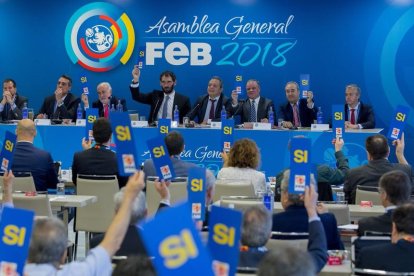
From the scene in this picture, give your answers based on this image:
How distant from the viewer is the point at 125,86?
1182 cm

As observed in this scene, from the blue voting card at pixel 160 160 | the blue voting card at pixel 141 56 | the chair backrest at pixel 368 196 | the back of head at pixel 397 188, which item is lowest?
the chair backrest at pixel 368 196

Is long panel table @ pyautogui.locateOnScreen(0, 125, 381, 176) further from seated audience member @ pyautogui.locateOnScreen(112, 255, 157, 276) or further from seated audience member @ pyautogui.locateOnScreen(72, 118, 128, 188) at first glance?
seated audience member @ pyautogui.locateOnScreen(112, 255, 157, 276)

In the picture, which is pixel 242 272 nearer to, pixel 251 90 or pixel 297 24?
pixel 251 90

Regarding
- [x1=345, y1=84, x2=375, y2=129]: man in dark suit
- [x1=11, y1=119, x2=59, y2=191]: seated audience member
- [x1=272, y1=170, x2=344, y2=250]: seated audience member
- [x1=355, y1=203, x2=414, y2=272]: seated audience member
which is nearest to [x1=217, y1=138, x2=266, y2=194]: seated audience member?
[x1=11, y1=119, x2=59, y2=191]: seated audience member

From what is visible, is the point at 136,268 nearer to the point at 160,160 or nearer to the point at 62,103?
the point at 160,160

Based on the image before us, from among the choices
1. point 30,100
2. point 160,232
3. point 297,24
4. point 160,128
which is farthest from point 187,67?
point 160,232

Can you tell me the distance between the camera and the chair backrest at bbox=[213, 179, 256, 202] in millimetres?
6138

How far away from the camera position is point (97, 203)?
6.57 m

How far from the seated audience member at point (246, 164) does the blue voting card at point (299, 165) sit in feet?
7.09

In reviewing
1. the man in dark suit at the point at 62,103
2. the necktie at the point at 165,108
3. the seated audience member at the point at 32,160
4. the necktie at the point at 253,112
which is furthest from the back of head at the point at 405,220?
the man in dark suit at the point at 62,103


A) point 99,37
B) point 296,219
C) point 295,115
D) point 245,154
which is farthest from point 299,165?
point 99,37

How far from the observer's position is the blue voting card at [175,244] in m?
2.15

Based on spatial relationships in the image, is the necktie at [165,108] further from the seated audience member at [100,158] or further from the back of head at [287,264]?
the back of head at [287,264]

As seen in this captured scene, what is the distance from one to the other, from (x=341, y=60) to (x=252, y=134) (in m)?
2.49
